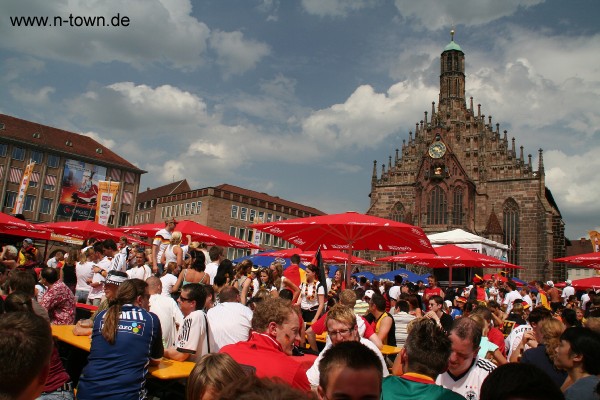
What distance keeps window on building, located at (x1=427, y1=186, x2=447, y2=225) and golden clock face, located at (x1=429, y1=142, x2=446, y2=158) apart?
329 cm

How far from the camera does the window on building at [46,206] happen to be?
5972cm

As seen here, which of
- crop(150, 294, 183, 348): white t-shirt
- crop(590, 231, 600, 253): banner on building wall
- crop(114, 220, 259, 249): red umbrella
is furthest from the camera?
crop(590, 231, 600, 253): banner on building wall

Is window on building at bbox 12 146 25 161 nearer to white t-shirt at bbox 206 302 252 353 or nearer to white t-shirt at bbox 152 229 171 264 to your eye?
white t-shirt at bbox 152 229 171 264

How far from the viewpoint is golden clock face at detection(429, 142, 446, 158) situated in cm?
4678

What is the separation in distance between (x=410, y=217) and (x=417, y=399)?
4546 cm

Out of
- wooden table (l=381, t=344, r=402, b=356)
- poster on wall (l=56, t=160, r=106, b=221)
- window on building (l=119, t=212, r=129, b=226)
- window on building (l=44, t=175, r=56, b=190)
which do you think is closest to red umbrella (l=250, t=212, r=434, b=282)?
wooden table (l=381, t=344, r=402, b=356)

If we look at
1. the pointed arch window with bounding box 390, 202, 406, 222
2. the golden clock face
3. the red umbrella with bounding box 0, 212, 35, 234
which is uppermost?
the golden clock face

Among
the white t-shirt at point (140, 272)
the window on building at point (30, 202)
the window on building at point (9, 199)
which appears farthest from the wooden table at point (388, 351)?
the window on building at point (30, 202)

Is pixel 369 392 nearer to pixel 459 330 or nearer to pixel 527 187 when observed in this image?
pixel 459 330

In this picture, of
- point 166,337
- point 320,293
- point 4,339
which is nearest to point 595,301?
point 320,293

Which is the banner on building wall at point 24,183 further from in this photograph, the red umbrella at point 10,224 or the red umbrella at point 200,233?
the red umbrella at point 200,233

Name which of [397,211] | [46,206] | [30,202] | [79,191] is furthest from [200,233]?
[79,191]

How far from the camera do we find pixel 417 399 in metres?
2.93

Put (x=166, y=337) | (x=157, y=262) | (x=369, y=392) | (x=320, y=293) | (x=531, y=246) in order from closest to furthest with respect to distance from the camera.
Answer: (x=369, y=392) < (x=166, y=337) < (x=320, y=293) < (x=157, y=262) < (x=531, y=246)
